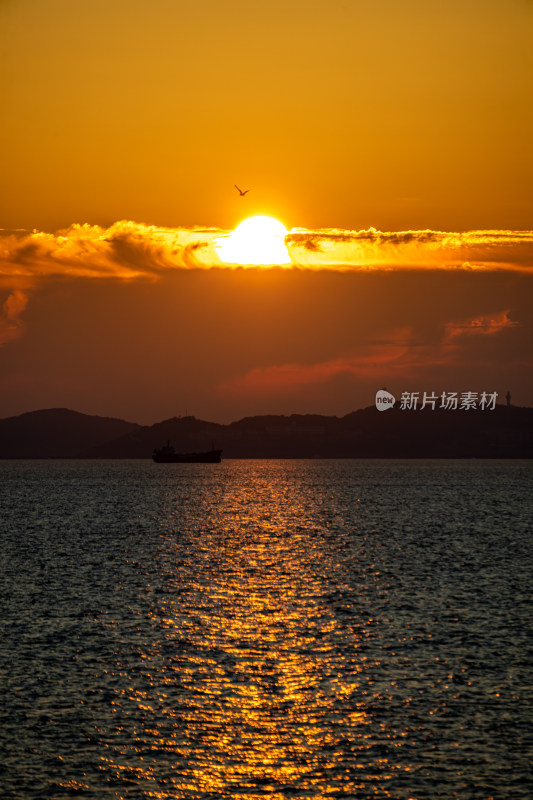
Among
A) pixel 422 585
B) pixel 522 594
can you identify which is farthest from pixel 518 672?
pixel 422 585

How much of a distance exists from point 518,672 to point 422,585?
3189 cm

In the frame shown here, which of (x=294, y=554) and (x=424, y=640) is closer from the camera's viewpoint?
(x=424, y=640)

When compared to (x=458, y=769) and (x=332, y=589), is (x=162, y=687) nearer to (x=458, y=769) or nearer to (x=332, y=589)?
(x=458, y=769)

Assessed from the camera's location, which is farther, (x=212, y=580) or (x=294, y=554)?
(x=294, y=554)

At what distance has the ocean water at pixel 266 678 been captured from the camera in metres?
30.5

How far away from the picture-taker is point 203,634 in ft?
175

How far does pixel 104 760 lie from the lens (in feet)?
104

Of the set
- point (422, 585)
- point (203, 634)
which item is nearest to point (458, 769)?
point (203, 634)

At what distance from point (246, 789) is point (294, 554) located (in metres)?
71.4

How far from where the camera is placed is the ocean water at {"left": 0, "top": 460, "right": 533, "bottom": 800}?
100 feet

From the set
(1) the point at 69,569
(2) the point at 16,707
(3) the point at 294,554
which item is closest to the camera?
(2) the point at 16,707

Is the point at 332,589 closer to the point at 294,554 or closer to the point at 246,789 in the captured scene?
the point at 294,554

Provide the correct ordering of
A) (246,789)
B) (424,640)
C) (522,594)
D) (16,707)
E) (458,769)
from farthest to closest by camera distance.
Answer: (522,594), (424,640), (16,707), (458,769), (246,789)

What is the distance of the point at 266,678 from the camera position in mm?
42688
